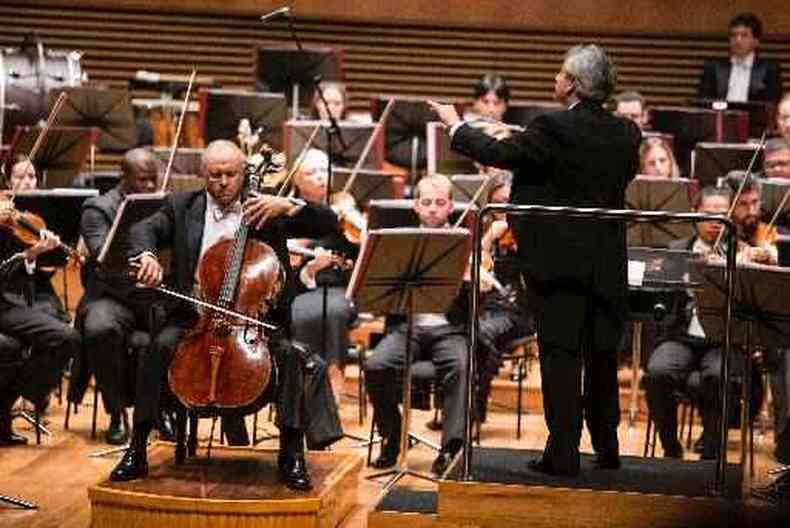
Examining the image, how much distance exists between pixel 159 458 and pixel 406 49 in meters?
5.74

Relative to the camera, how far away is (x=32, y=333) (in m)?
6.14

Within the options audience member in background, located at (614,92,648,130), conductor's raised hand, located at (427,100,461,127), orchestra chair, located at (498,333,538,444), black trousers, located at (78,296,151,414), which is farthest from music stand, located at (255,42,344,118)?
conductor's raised hand, located at (427,100,461,127)

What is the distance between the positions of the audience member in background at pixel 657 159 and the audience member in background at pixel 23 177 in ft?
9.01

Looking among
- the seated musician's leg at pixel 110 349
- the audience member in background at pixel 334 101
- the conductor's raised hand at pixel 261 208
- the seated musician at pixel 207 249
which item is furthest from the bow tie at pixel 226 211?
the audience member in background at pixel 334 101

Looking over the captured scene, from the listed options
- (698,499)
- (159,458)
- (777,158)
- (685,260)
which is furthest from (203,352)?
(777,158)

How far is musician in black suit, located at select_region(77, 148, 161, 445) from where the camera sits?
630 centimetres

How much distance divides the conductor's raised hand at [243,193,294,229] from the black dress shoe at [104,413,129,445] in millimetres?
1670

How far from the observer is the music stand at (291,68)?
29.3ft

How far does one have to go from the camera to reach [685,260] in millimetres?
6051

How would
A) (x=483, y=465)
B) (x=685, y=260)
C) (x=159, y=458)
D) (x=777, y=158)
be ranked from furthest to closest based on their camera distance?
1. (x=777, y=158)
2. (x=685, y=260)
3. (x=159, y=458)
4. (x=483, y=465)

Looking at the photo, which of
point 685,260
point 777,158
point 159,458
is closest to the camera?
point 159,458

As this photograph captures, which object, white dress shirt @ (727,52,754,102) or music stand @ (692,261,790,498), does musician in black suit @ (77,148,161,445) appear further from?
white dress shirt @ (727,52,754,102)

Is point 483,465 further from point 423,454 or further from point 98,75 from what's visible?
point 98,75

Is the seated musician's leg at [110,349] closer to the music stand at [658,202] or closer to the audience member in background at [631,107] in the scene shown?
the music stand at [658,202]
